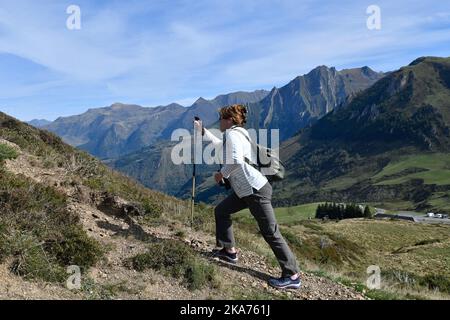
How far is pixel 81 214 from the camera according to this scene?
34.4 ft

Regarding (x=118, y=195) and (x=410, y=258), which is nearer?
(x=118, y=195)

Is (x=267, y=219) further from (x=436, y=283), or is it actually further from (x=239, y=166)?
(x=436, y=283)

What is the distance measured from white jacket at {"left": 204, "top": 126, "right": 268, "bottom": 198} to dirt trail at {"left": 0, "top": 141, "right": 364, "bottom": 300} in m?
1.85

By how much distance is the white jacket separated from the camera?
25.6 feet

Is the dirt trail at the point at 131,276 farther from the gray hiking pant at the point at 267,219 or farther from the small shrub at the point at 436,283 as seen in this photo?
the small shrub at the point at 436,283

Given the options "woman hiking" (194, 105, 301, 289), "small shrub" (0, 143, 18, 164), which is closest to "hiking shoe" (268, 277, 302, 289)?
"woman hiking" (194, 105, 301, 289)

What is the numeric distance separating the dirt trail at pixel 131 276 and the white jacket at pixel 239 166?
1.85 m

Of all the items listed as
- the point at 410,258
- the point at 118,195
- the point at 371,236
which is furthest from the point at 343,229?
the point at 118,195

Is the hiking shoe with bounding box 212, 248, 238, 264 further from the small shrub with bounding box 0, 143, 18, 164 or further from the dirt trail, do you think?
the small shrub with bounding box 0, 143, 18, 164

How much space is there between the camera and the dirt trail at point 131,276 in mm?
7367
